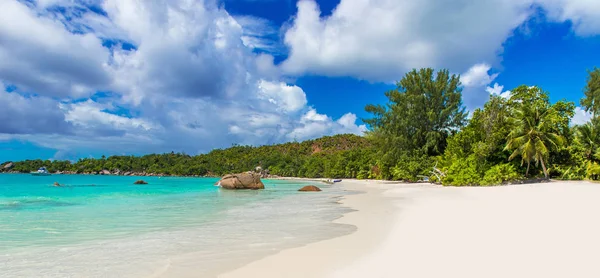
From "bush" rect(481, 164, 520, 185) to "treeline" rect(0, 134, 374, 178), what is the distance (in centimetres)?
4860

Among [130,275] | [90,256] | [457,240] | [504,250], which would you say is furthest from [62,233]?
[504,250]

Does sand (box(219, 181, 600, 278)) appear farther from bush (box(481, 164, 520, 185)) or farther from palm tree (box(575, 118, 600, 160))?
palm tree (box(575, 118, 600, 160))

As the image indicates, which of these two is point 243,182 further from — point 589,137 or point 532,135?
point 589,137

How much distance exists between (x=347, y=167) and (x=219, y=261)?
65.7 m

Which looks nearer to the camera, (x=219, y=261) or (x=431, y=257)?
(x=431, y=257)

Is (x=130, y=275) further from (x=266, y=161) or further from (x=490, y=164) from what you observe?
(x=266, y=161)

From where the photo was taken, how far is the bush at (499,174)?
2609cm

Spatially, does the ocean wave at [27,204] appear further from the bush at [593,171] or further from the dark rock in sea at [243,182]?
the bush at [593,171]

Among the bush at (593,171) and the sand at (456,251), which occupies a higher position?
Result: the bush at (593,171)

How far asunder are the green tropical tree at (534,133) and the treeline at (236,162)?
48371mm

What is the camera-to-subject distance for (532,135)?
84.3 feet

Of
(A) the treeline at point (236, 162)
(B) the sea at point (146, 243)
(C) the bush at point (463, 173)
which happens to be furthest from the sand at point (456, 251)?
(A) the treeline at point (236, 162)

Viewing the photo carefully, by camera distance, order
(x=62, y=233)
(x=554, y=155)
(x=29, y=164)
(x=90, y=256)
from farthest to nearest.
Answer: (x=29, y=164)
(x=554, y=155)
(x=62, y=233)
(x=90, y=256)

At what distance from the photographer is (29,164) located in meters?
166
